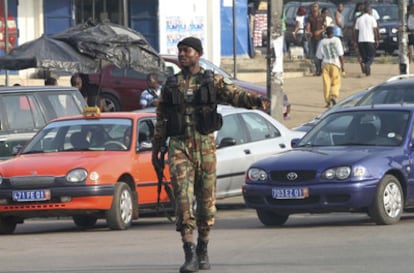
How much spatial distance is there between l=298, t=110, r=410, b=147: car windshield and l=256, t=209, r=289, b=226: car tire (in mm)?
1054

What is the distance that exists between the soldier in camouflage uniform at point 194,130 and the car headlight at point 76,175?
4392mm

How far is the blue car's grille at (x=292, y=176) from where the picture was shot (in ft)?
46.8

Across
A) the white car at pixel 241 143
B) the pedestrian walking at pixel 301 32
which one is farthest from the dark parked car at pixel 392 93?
the pedestrian walking at pixel 301 32

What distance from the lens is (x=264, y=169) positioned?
1466 cm

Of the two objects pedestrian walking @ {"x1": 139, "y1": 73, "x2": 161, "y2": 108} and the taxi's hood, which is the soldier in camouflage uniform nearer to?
the taxi's hood

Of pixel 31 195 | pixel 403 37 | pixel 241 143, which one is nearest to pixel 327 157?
pixel 31 195

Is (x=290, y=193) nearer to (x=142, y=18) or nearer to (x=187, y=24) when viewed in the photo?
(x=187, y=24)

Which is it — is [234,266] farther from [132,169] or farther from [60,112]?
[60,112]

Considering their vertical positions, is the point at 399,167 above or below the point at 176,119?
below

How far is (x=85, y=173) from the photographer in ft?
49.0

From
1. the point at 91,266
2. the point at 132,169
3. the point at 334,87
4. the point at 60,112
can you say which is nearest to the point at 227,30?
the point at 334,87

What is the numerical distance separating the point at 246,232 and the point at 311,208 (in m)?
0.75

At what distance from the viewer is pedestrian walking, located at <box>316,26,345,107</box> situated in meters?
28.5

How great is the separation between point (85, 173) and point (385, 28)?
102 feet
